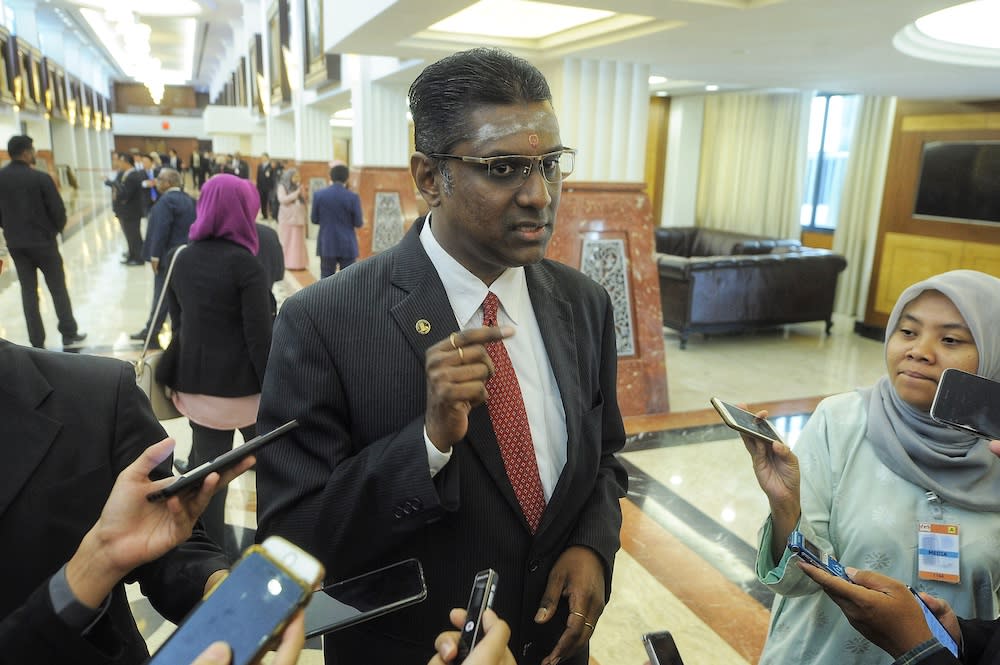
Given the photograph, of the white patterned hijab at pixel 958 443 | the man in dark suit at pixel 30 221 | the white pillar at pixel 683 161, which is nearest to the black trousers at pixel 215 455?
the white patterned hijab at pixel 958 443

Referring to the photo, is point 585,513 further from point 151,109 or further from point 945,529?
point 151,109

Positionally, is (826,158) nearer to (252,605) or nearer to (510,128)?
(510,128)

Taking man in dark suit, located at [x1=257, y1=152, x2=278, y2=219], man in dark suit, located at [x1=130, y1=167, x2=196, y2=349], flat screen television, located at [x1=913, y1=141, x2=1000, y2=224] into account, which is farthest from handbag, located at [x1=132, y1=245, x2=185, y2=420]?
man in dark suit, located at [x1=257, y1=152, x2=278, y2=219]

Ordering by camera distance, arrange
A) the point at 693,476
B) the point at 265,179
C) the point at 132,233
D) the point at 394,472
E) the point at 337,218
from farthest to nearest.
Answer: the point at 265,179 < the point at 132,233 < the point at 337,218 < the point at 693,476 < the point at 394,472

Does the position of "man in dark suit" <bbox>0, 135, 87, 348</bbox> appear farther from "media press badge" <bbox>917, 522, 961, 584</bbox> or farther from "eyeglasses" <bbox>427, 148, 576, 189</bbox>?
"media press badge" <bbox>917, 522, 961, 584</bbox>

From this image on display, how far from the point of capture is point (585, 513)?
1395 millimetres

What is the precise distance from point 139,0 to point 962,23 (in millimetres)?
21233

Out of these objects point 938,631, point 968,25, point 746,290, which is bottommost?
point 746,290

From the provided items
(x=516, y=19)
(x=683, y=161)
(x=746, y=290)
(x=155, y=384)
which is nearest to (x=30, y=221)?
(x=155, y=384)

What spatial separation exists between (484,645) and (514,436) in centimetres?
46

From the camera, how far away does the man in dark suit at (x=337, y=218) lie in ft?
26.7

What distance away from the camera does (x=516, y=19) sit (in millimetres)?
4566

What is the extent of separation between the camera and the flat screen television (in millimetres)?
7035

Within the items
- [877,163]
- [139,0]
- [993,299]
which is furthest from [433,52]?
[139,0]
